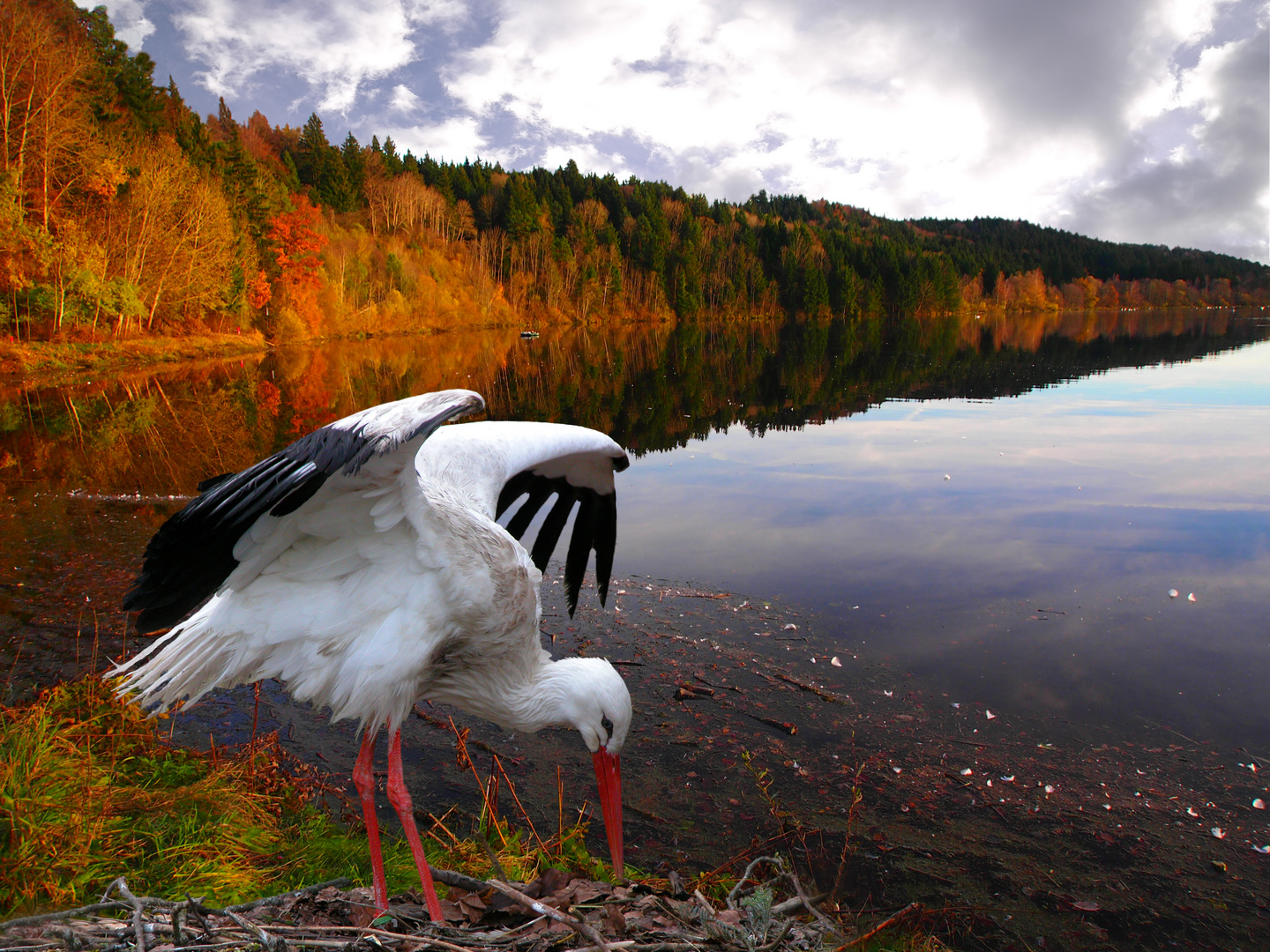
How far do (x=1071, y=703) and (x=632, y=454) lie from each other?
341 inches

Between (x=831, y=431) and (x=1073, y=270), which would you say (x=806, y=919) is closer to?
(x=831, y=431)

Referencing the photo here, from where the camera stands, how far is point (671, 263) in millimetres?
84688

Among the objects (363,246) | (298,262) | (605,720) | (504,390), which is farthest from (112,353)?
(363,246)

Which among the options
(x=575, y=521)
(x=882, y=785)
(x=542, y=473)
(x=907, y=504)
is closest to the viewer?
(x=882, y=785)

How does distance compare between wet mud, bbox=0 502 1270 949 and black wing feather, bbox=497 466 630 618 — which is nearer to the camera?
wet mud, bbox=0 502 1270 949

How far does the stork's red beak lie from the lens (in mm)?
2826

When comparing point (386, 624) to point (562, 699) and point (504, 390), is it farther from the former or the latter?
point (504, 390)

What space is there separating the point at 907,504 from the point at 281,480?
350 inches

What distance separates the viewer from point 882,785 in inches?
160

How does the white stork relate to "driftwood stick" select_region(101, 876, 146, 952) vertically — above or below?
above

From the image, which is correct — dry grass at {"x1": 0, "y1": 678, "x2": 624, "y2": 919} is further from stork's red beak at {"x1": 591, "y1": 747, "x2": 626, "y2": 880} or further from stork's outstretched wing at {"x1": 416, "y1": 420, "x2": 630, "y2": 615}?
stork's outstretched wing at {"x1": 416, "y1": 420, "x2": 630, "y2": 615}

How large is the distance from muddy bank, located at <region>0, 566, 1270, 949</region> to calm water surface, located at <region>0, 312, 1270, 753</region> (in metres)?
0.37

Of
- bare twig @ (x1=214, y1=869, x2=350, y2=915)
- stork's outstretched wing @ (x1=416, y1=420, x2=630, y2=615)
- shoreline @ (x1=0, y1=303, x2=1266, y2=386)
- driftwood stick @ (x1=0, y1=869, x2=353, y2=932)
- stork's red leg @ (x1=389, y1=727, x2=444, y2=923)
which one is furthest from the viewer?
shoreline @ (x1=0, y1=303, x2=1266, y2=386)

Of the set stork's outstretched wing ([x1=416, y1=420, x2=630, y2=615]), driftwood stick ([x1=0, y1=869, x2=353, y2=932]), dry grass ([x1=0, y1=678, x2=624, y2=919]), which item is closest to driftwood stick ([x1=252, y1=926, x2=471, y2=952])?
driftwood stick ([x1=0, y1=869, x2=353, y2=932])
